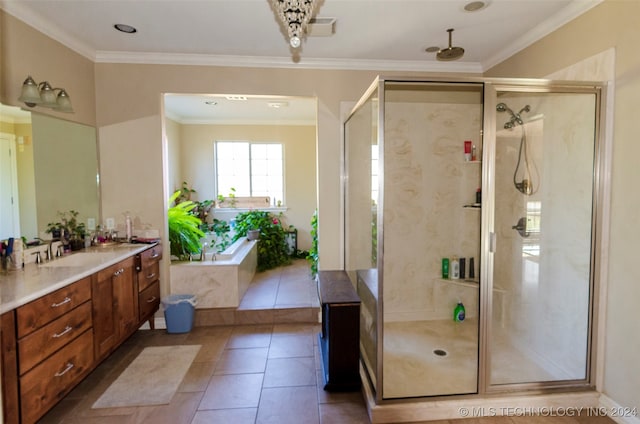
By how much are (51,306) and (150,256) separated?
121cm

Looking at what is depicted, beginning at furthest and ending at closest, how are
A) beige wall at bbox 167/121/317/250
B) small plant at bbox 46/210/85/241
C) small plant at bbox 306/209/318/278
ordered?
1. beige wall at bbox 167/121/317/250
2. small plant at bbox 306/209/318/278
3. small plant at bbox 46/210/85/241

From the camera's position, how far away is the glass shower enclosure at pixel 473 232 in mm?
2205

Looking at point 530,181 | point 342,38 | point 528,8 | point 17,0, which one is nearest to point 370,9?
point 342,38

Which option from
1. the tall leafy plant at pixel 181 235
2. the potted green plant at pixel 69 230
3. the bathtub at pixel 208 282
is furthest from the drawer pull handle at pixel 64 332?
the tall leafy plant at pixel 181 235

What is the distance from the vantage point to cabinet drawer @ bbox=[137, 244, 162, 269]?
3.00 m

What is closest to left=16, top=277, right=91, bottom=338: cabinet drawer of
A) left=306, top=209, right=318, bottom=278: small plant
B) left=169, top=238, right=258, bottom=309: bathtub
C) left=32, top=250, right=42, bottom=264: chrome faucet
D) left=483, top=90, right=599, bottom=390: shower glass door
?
left=32, top=250, right=42, bottom=264: chrome faucet

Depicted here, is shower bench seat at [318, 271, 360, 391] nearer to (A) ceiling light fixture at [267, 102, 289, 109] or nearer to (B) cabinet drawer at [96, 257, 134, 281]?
(B) cabinet drawer at [96, 257, 134, 281]

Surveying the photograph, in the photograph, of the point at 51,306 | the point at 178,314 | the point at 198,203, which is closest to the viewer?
the point at 51,306

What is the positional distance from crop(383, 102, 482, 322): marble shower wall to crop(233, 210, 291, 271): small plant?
2.35 m

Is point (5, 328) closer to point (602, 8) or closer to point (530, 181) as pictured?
point (530, 181)

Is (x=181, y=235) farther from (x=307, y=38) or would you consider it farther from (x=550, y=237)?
(x=550, y=237)

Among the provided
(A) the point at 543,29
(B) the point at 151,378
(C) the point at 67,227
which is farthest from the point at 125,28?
(A) the point at 543,29

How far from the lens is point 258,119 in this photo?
608cm

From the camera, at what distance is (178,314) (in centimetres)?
327
